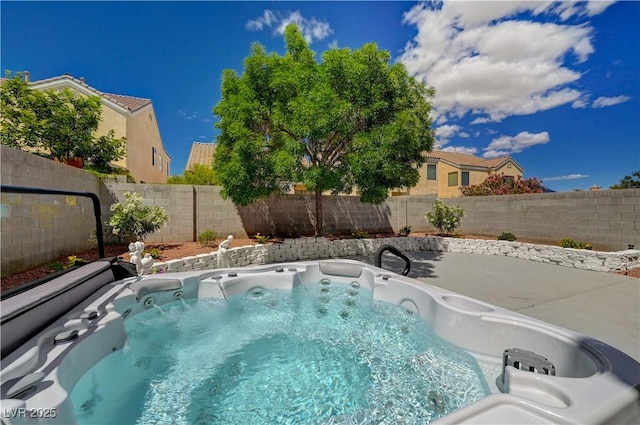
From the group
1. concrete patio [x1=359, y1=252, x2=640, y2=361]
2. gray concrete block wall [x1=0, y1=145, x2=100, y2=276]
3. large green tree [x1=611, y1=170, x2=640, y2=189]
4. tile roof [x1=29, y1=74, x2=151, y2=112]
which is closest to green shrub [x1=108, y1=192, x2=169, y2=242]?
gray concrete block wall [x1=0, y1=145, x2=100, y2=276]

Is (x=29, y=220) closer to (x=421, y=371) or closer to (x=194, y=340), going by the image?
(x=194, y=340)

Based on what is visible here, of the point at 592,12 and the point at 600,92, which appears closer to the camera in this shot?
the point at 592,12

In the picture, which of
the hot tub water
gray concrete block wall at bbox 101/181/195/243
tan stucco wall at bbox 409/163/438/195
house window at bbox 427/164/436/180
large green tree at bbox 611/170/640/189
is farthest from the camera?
house window at bbox 427/164/436/180

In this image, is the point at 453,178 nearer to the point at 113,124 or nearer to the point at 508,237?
the point at 508,237

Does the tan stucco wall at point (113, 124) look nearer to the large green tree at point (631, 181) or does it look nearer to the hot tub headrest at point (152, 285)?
the hot tub headrest at point (152, 285)

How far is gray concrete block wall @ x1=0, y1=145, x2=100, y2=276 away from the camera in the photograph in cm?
425

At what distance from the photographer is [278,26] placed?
805 cm

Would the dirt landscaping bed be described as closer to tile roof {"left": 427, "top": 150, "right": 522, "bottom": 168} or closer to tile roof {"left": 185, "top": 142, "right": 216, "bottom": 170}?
tile roof {"left": 185, "top": 142, "right": 216, "bottom": 170}

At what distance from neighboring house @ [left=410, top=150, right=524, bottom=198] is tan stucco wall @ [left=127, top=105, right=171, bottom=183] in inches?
709

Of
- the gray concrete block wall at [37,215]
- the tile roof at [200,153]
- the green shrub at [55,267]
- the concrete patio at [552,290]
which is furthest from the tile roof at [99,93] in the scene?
the concrete patio at [552,290]

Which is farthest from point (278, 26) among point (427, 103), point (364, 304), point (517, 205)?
point (517, 205)

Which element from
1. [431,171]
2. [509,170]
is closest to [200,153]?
[431,171]

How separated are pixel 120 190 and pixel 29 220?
3.13 metres

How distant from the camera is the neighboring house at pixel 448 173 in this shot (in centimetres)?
2159
